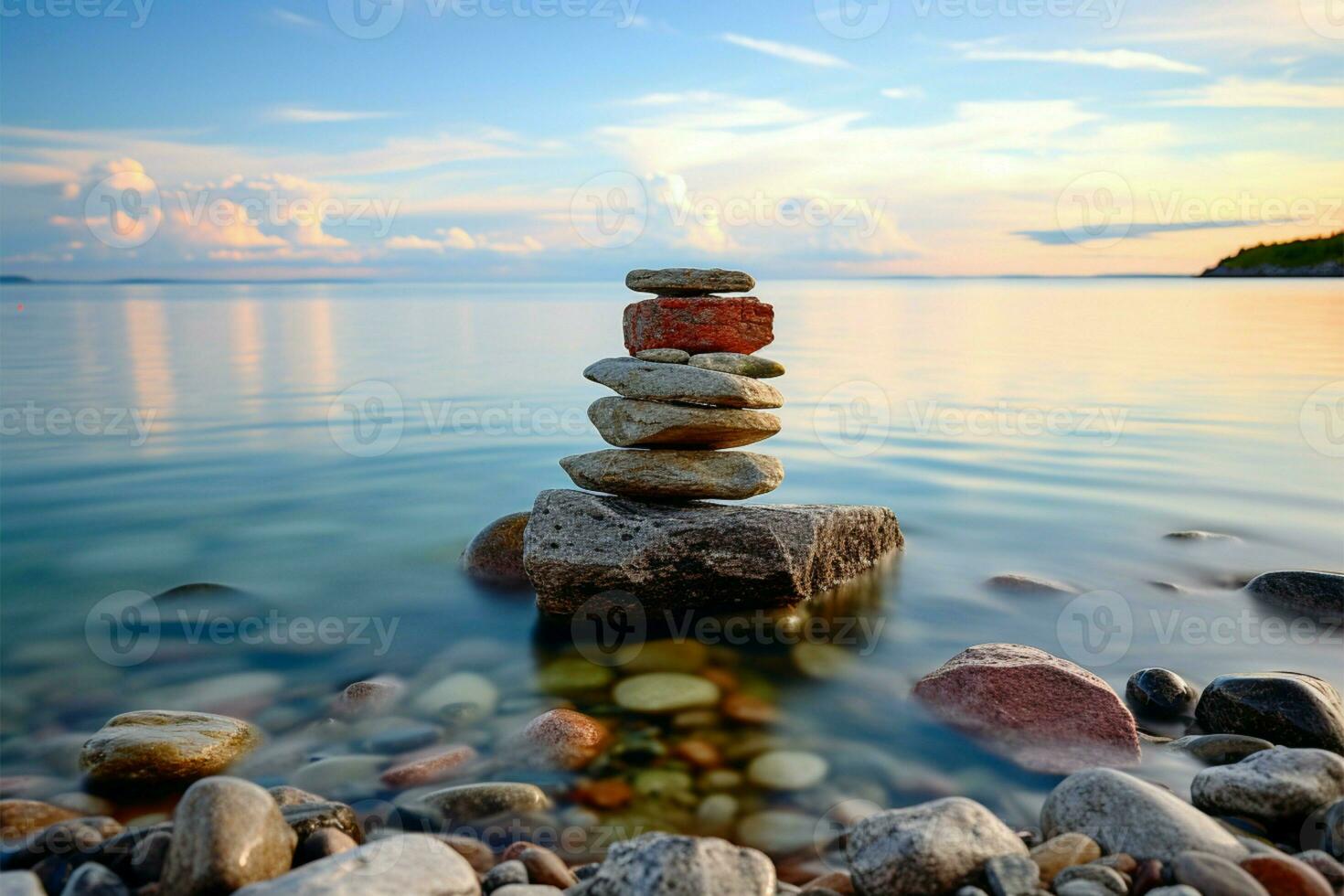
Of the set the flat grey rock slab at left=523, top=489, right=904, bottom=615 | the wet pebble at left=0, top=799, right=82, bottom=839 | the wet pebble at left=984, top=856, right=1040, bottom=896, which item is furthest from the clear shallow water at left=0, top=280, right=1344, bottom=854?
the wet pebble at left=984, top=856, right=1040, bottom=896

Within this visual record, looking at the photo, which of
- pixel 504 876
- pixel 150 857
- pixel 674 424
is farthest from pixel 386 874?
pixel 674 424

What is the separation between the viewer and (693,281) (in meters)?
8.26

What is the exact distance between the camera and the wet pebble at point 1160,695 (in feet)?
21.2

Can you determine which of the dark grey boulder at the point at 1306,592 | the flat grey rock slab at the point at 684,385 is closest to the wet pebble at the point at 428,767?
the flat grey rock slab at the point at 684,385

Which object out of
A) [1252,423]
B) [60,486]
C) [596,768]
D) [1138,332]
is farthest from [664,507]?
[1138,332]

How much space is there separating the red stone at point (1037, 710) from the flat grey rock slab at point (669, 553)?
74.3 inches

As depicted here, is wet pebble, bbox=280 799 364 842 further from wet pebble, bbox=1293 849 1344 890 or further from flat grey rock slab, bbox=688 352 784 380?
flat grey rock slab, bbox=688 352 784 380

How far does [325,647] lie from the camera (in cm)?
781

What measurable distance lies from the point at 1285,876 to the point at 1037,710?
219cm

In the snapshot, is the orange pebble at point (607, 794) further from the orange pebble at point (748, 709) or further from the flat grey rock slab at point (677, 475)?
the flat grey rock slab at point (677, 475)

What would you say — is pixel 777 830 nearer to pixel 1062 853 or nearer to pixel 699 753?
pixel 699 753

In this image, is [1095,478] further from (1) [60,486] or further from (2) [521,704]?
(1) [60,486]

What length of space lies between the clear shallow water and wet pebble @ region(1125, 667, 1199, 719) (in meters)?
0.48

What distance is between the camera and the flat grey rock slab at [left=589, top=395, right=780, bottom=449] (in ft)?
26.8
